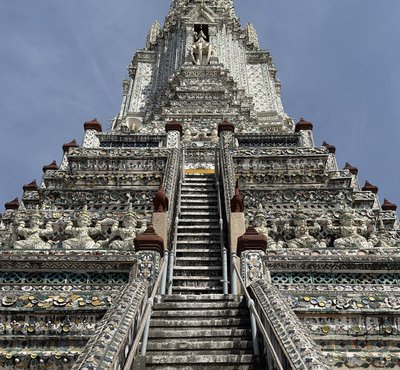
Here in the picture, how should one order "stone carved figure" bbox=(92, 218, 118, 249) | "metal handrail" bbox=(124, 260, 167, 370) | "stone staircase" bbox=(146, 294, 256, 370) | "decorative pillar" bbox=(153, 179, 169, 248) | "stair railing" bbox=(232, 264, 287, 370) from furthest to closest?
"stone carved figure" bbox=(92, 218, 118, 249)
"decorative pillar" bbox=(153, 179, 169, 248)
"stone staircase" bbox=(146, 294, 256, 370)
"stair railing" bbox=(232, 264, 287, 370)
"metal handrail" bbox=(124, 260, 167, 370)

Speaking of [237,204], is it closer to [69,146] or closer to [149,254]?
[149,254]

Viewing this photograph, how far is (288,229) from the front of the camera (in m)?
10.4

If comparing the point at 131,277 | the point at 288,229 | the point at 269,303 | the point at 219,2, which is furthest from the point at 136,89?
the point at 269,303

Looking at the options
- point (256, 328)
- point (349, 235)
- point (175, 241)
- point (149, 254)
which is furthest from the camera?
point (349, 235)

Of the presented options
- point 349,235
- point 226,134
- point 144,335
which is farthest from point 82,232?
point 226,134

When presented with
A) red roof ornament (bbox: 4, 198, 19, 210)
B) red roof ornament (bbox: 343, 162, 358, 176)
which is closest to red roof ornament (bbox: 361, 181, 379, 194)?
red roof ornament (bbox: 343, 162, 358, 176)

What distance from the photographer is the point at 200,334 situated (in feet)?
20.9

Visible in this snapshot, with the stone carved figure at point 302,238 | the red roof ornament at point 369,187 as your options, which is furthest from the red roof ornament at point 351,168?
the stone carved figure at point 302,238

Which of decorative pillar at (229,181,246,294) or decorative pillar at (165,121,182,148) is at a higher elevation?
decorative pillar at (165,121,182,148)

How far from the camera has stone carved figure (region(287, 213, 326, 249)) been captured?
32.3 ft

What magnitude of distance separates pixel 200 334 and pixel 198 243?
352cm

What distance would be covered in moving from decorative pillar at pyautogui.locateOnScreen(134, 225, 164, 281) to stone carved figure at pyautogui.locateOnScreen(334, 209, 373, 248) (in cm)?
367

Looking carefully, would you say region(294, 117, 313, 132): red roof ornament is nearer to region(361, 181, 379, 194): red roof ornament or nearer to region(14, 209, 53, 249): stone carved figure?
region(361, 181, 379, 194): red roof ornament

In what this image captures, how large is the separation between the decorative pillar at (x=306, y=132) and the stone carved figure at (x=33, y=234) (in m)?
7.96
